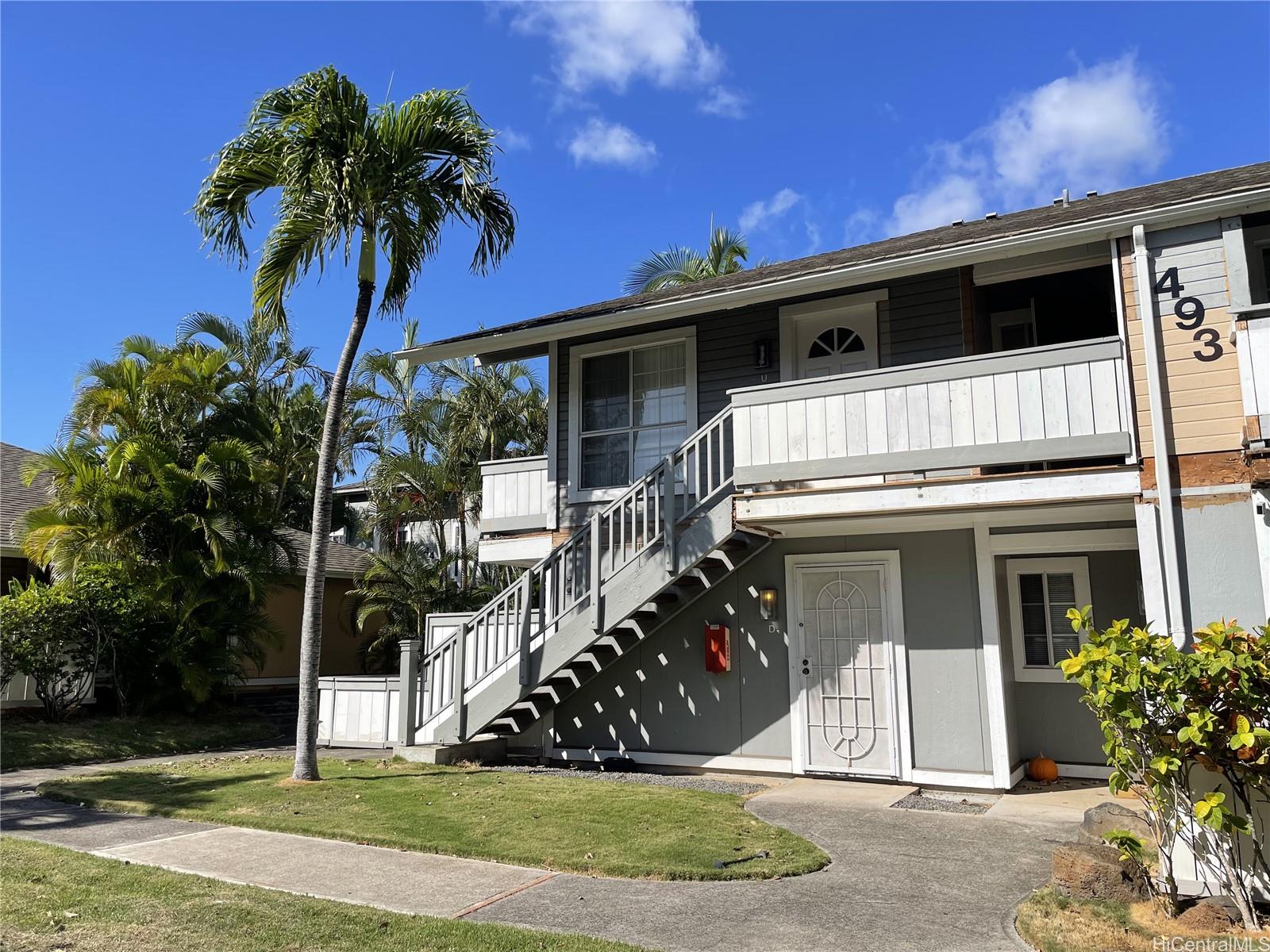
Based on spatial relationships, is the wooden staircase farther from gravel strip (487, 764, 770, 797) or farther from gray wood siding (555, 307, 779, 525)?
gray wood siding (555, 307, 779, 525)

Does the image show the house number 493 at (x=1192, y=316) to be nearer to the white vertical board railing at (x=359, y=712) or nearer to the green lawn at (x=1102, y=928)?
the green lawn at (x=1102, y=928)

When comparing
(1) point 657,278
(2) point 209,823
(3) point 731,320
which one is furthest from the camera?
(1) point 657,278

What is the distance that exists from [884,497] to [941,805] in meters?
3.13

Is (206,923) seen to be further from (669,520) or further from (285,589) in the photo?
(285,589)

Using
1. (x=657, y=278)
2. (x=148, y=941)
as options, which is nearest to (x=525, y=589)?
(x=148, y=941)

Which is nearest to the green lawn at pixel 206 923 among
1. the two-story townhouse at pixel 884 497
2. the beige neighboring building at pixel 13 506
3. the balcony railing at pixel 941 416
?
the two-story townhouse at pixel 884 497

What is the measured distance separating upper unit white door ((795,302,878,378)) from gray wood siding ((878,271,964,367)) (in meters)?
0.16

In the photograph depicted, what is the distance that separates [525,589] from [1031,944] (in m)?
6.89

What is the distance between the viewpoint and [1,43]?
30.4ft

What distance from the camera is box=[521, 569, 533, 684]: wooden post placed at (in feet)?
34.5

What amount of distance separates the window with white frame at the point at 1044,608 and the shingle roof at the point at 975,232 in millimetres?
3846

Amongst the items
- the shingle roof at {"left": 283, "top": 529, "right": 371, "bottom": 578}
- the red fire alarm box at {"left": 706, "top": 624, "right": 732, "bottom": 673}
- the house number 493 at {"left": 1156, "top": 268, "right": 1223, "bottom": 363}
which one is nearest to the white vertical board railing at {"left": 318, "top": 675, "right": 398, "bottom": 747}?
the red fire alarm box at {"left": 706, "top": 624, "right": 732, "bottom": 673}

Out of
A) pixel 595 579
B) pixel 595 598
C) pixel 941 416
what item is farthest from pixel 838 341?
pixel 595 598

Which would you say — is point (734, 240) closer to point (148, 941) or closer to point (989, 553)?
point (989, 553)
